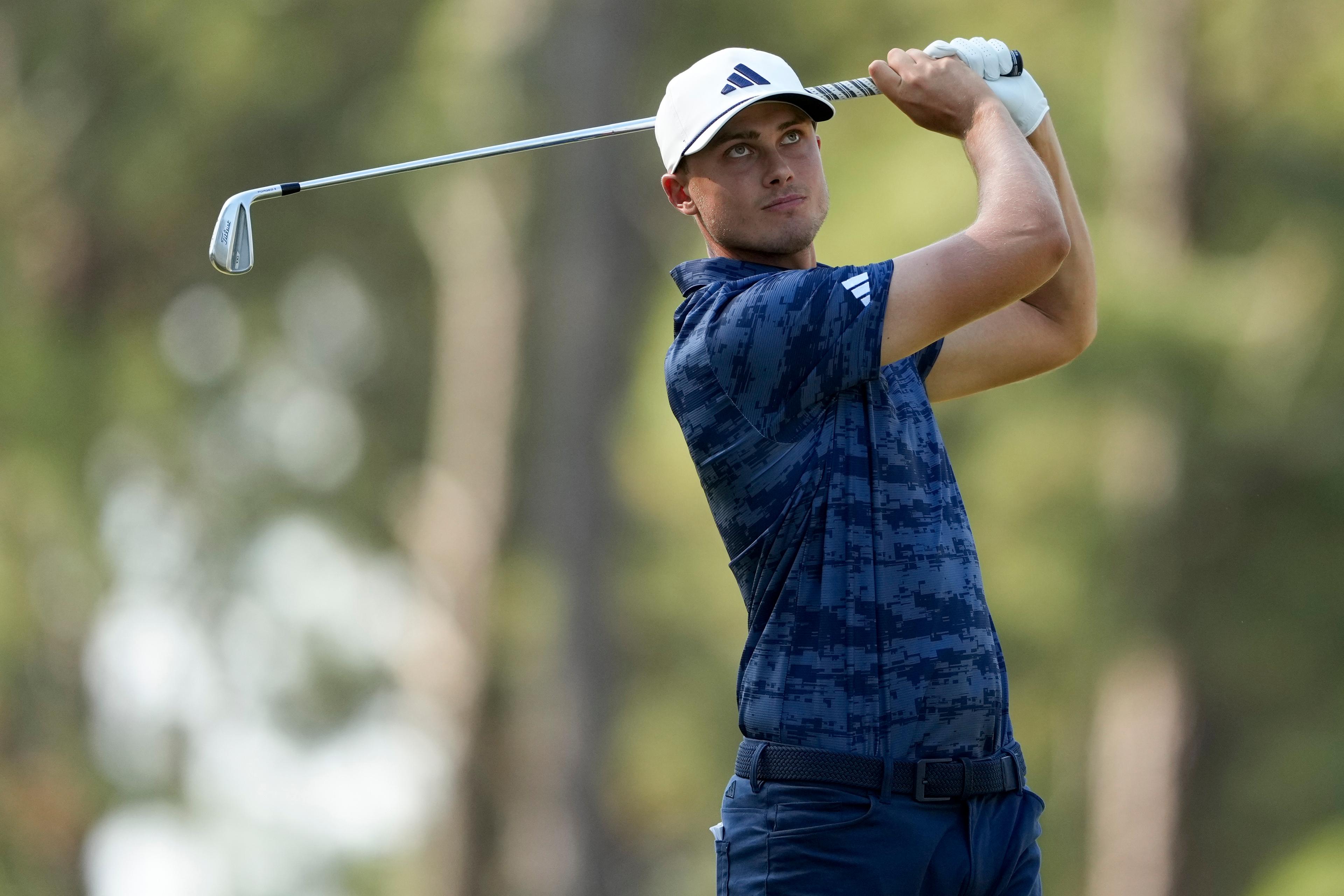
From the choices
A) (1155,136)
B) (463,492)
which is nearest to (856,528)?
(1155,136)

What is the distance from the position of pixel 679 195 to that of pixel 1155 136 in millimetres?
7927

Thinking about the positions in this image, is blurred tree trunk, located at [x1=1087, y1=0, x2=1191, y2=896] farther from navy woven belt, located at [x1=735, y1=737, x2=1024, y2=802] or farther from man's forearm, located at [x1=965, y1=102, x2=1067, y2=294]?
navy woven belt, located at [x1=735, y1=737, x2=1024, y2=802]

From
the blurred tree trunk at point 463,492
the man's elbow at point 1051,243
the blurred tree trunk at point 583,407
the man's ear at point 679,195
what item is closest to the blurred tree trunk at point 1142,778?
the blurred tree trunk at point 583,407

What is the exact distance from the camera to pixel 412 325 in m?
15.4

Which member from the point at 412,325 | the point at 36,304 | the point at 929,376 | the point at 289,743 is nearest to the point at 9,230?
the point at 36,304

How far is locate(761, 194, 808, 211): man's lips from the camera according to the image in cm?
290

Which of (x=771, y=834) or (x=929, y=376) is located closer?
(x=771, y=834)

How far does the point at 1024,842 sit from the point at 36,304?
12.3 meters

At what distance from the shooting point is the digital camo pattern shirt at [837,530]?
264 centimetres

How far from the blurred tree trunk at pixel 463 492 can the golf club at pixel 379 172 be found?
8621 mm

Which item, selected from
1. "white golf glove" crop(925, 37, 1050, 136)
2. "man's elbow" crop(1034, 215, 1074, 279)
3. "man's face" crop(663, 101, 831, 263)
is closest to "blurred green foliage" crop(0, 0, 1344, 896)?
"white golf glove" crop(925, 37, 1050, 136)

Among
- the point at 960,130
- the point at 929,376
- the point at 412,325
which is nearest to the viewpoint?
the point at 960,130

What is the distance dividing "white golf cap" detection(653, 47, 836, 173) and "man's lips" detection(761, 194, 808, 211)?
14cm

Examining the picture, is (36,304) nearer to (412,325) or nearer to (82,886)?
(412,325)
